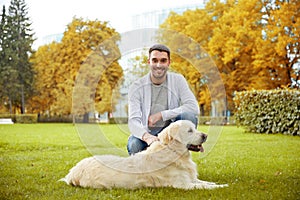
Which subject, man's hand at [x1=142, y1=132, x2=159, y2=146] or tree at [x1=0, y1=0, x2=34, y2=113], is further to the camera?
tree at [x1=0, y1=0, x2=34, y2=113]

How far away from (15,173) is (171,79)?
8.05 ft

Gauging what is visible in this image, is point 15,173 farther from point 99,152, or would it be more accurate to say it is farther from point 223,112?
point 223,112

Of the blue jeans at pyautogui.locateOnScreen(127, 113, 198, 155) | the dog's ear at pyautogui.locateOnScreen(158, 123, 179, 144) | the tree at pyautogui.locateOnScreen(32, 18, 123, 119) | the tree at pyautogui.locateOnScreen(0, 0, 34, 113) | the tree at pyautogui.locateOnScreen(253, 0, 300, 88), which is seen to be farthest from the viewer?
the tree at pyautogui.locateOnScreen(253, 0, 300, 88)

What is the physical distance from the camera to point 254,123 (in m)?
12.9

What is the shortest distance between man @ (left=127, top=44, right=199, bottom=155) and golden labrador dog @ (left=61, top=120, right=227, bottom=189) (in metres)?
0.40

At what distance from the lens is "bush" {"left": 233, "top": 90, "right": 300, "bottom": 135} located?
11086mm

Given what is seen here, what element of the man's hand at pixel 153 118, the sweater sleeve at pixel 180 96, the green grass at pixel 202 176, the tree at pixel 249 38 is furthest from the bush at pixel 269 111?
the man's hand at pixel 153 118

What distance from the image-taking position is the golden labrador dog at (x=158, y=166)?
13.0ft

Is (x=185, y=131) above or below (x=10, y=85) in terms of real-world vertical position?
below

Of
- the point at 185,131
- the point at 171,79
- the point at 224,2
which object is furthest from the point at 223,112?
the point at 224,2

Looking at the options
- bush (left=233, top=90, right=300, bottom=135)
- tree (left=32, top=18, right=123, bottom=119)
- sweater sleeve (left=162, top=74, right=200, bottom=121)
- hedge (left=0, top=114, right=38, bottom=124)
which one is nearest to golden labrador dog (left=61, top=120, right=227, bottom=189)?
sweater sleeve (left=162, top=74, right=200, bottom=121)

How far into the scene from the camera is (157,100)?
4578 millimetres

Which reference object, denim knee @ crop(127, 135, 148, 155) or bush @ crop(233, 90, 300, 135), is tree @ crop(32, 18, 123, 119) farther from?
bush @ crop(233, 90, 300, 135)

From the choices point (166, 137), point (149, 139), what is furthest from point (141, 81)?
Result: point (166, 137)
